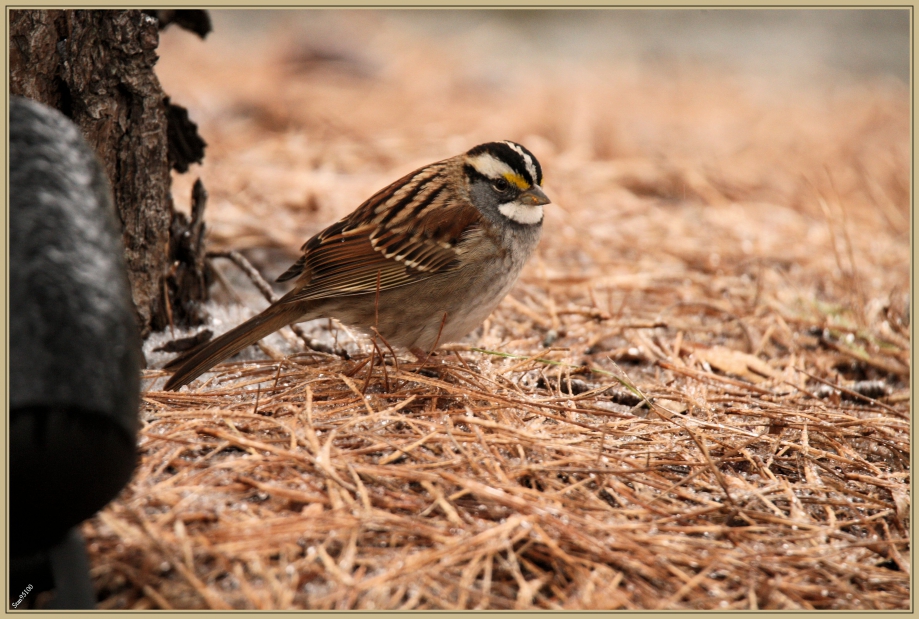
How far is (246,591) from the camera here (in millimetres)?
2096

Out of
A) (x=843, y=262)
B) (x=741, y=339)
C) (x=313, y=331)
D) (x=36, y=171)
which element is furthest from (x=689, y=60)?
(x=36, y=171)

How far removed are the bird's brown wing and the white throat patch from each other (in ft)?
0.53

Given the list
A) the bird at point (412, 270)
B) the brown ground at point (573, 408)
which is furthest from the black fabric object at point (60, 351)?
the bird at point (412, 270)

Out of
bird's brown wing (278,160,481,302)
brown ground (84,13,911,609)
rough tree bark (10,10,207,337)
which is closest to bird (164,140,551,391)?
bird's brown wing (278,160,481,302)

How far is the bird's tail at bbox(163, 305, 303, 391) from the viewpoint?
3420mm

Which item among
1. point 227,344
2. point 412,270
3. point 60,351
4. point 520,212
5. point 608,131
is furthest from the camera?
point 608,131

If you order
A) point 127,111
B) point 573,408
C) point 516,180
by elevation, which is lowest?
point 573,408

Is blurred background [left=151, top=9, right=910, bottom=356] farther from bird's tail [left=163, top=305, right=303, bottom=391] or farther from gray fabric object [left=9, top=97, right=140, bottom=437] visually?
gray fabric object [left=9, top=97, right=140, bottom=437]

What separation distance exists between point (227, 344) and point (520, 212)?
1.57 meters

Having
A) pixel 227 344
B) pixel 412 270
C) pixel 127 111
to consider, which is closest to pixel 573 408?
pixel 412 270

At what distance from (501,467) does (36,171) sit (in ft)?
5.50

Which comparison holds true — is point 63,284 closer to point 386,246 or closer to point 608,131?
point 386,246

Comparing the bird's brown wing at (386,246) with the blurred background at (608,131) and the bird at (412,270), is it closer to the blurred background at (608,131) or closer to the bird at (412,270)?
the bird at (412,270)

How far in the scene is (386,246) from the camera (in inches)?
155
